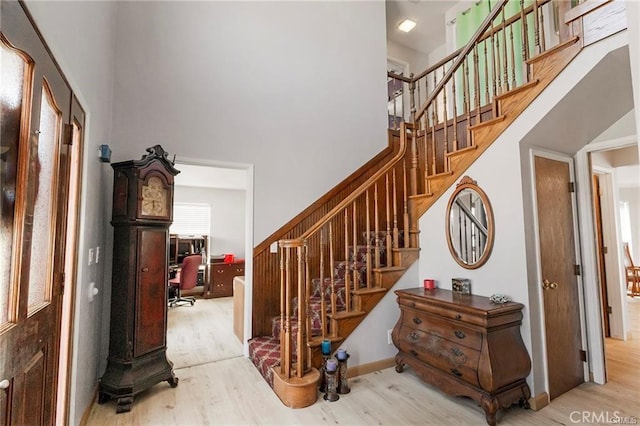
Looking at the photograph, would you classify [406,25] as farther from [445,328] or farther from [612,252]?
[445,328]

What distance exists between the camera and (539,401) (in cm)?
230

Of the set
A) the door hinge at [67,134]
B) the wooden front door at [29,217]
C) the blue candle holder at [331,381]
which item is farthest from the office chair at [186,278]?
the door hinge at [67,134]

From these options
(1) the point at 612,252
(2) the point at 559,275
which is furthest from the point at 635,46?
(1) the point at 612,252

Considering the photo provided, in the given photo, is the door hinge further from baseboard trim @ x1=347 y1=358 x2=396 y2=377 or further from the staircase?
baseboard trim @ x1=347 y1=358 x2=396 y2=377

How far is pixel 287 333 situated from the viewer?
7.98 feet

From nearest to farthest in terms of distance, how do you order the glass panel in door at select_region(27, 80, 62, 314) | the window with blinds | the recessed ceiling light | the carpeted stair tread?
the glass panel in door at select_region(27, 80, 62, 314)
the carpeted stair tread
the recessed ceiling light
the window with blinds

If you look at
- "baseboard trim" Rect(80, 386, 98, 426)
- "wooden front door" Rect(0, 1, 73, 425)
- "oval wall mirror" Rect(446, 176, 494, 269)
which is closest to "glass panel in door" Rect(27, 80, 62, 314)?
"wooden front door" Rect(0, 1, 73, 425)

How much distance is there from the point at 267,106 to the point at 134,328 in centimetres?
258

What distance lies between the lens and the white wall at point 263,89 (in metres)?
3.05

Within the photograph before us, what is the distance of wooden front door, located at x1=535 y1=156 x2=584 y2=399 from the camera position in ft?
8.08

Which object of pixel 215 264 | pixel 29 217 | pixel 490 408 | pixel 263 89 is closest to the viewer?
pixel 29 217

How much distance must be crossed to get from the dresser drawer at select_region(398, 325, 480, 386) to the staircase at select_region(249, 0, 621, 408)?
1.44 ft

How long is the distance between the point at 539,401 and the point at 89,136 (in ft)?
12.3

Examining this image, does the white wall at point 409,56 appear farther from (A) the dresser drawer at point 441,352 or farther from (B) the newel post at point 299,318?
(A) the dresser drawer at point 441,352
